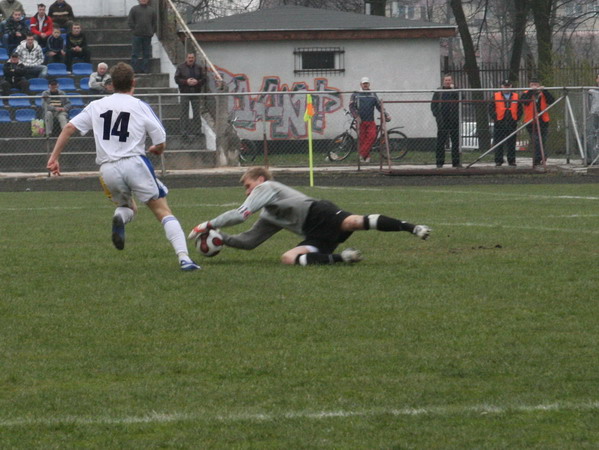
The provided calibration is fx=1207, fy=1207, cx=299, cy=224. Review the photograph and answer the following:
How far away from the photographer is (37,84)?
2756 cm

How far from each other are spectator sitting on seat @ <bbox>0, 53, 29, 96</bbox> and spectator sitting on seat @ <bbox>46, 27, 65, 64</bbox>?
1.29 m

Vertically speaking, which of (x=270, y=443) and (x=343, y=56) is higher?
(x=343, y=56)

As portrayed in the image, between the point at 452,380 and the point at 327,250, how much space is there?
4356 mm

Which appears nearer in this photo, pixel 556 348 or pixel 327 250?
pixel 556 348

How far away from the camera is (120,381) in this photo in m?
5.80

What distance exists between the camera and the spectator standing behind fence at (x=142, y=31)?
94.6ft

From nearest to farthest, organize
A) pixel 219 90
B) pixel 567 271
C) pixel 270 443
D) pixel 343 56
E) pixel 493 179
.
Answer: pixel 270 443 → pixel 567 271 → pixel 493 179 → pixel 219 90 → pixel 343 56

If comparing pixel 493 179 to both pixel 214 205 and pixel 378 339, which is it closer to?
pixel 214 205

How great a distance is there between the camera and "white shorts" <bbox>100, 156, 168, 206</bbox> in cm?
966

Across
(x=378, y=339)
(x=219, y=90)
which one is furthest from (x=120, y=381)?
(x=219, y=90)

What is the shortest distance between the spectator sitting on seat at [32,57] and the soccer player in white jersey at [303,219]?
18.9 meters

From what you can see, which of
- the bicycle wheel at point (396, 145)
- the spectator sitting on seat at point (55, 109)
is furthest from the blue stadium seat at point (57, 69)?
the bicycle wheel at point (396, 145)

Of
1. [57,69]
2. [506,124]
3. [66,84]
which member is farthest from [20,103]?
[506,124]

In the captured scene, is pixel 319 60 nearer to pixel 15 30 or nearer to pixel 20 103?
pixel 15 30
